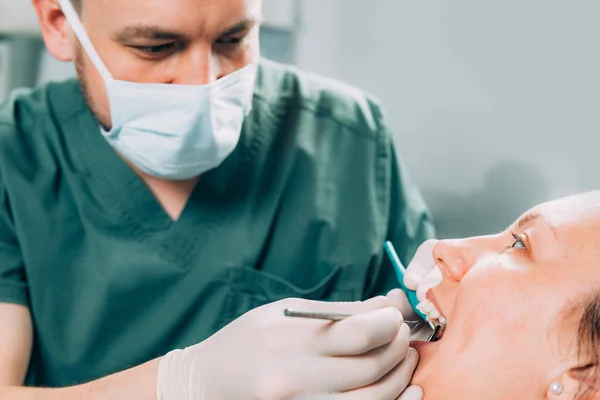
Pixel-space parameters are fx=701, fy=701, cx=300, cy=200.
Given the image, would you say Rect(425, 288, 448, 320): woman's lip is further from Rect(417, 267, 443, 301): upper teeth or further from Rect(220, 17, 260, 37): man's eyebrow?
Rect(220, 17, 260, 37): man's eyebrow

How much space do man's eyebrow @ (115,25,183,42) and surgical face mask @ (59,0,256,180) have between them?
0.08 metres

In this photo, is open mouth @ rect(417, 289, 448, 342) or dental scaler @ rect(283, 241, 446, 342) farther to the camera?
open mouth @ rect(417, 289, 448, 342)

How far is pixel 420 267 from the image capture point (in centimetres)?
105

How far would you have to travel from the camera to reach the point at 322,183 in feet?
4.54

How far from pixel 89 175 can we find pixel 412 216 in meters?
0.64

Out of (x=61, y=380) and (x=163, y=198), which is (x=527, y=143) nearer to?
(x=163, y=198)

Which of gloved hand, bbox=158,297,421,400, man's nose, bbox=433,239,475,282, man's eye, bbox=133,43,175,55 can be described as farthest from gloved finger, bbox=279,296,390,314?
man's eye, bbox=133,43,175,55

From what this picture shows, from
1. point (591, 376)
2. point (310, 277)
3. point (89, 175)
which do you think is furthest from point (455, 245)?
point (89, 175)

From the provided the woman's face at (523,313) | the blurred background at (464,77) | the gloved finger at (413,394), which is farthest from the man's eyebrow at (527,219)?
the blurred background at (464,77)

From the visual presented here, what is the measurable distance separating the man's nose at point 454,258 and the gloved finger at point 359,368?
122mm

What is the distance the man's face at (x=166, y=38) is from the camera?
3.65ft

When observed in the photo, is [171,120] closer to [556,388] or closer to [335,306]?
[335,306]

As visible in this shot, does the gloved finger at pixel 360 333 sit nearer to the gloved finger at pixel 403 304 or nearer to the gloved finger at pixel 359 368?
the gloved finger at pixel 359 368

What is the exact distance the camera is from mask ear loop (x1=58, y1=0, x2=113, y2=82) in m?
1.18
